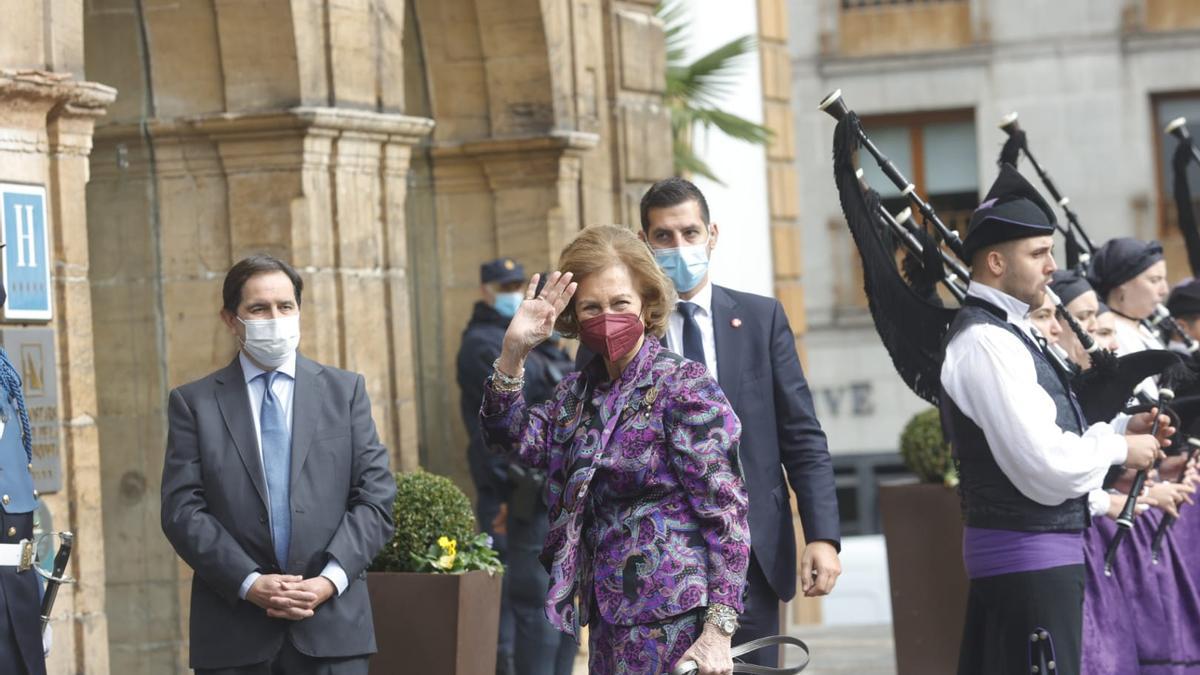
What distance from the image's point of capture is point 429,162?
12234mm

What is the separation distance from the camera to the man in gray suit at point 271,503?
252 inches

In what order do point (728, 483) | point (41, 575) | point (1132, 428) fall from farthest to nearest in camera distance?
point (1132, 428), point (41, 575), point (728, 483)

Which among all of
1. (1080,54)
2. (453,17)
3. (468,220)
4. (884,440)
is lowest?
(884,440)

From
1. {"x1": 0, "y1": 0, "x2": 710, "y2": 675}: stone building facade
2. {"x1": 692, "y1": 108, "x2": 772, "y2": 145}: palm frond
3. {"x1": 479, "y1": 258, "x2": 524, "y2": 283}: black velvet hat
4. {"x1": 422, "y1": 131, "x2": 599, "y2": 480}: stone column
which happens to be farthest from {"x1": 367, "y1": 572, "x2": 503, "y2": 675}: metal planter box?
{"x1": 692, "y1": 108, "x2": 772, "y2": 145}: palm frond

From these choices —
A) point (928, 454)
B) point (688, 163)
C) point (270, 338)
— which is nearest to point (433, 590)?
point (270, 338)

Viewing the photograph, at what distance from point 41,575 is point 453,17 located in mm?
6227

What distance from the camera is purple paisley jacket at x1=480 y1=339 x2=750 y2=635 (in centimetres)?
545

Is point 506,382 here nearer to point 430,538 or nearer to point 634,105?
point 430,538

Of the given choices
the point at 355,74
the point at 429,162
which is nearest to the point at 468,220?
the point at 429,162

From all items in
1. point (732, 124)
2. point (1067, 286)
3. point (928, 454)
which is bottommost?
point (928, 454)

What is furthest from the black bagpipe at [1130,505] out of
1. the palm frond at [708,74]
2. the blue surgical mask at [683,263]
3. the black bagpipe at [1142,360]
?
the palm frond at [708,74]

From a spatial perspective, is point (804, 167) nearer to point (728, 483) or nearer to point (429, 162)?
point (429, 162)

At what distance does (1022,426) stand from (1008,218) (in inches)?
25.2

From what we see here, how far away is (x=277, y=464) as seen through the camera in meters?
6.59
